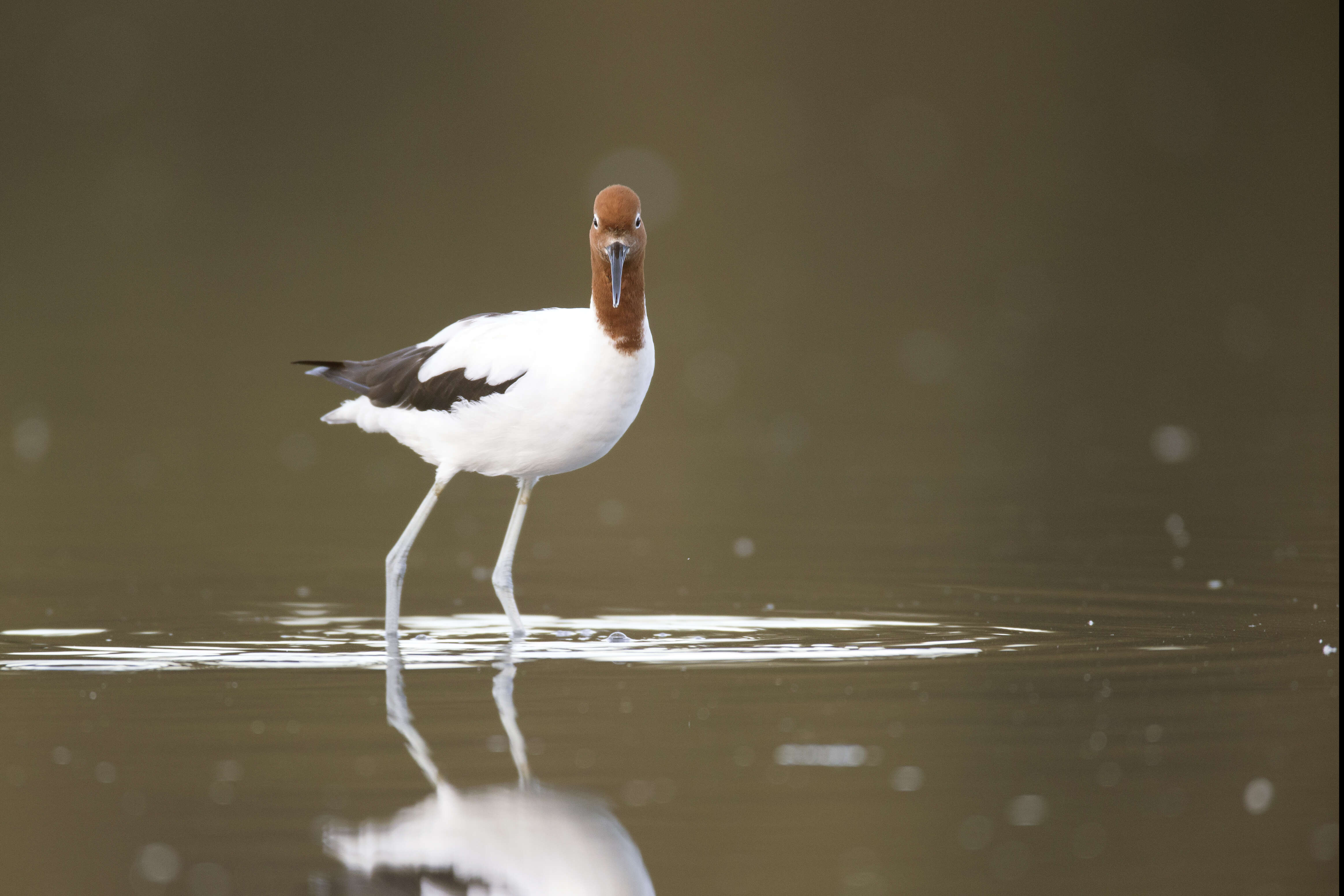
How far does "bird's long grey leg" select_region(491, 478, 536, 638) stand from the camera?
901cm

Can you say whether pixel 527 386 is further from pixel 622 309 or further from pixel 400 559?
pixel 400 559

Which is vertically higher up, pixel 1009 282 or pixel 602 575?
pixel 1009 282

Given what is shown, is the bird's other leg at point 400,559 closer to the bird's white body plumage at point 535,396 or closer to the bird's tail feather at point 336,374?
the bird's white body plumage at point 535,396

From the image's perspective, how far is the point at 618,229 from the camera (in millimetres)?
8656

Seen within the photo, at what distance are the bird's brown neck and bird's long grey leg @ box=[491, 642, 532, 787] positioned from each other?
1.35 meters

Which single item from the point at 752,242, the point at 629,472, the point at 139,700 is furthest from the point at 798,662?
the point at 752,242

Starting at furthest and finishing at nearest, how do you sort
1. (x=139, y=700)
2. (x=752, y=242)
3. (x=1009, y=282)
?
(x=752, y=242) < (x=1009, y=282) < (x=139, y=700)

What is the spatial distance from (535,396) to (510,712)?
188 cm

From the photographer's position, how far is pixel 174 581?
10.4 m

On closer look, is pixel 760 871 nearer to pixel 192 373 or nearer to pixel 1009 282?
pixel 192 373

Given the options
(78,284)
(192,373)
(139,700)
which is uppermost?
(78,284)

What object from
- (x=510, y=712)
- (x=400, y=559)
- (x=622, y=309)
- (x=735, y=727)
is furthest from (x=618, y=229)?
(x=735, y=727)

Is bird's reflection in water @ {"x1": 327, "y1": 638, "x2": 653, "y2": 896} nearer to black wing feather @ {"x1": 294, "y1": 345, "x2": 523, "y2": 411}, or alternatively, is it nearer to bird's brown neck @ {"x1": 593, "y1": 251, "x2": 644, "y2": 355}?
bird's brown neck @ {"x1": 593, "y1": 251, "x2": 644, "y2": 355}

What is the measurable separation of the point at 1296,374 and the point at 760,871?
1805 cm
